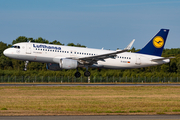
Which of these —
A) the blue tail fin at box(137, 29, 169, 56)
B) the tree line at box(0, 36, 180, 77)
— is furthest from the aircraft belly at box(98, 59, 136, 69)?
Result: the tree line at box(0, 36, 180, 77)

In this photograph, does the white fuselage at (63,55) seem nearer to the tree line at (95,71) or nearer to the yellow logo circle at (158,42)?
the yellow logo circle at (158,42)

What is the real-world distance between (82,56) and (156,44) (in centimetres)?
1414

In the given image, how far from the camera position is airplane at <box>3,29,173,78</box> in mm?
43219

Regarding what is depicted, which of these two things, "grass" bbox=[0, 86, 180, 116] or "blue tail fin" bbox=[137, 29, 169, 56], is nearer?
"grass" bbox=[0, 86, 180, 116]

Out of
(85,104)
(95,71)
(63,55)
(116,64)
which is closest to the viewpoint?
(85,104)

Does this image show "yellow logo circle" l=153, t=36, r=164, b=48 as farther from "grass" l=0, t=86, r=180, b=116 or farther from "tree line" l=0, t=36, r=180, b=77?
"tree line" l=0, t=36, r=180, b=77

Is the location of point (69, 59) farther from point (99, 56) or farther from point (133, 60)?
point (133, 60)

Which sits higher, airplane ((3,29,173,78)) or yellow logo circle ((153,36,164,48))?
yellow logo circle ((153,36,164,48))

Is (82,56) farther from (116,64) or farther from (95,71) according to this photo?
(95,71)

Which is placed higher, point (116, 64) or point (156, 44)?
point (156, 44)

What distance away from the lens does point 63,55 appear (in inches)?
1768

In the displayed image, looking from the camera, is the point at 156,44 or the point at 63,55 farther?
the point at 156,44

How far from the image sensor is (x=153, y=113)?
73.5 feet

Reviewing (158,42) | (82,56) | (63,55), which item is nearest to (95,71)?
(158,42)
